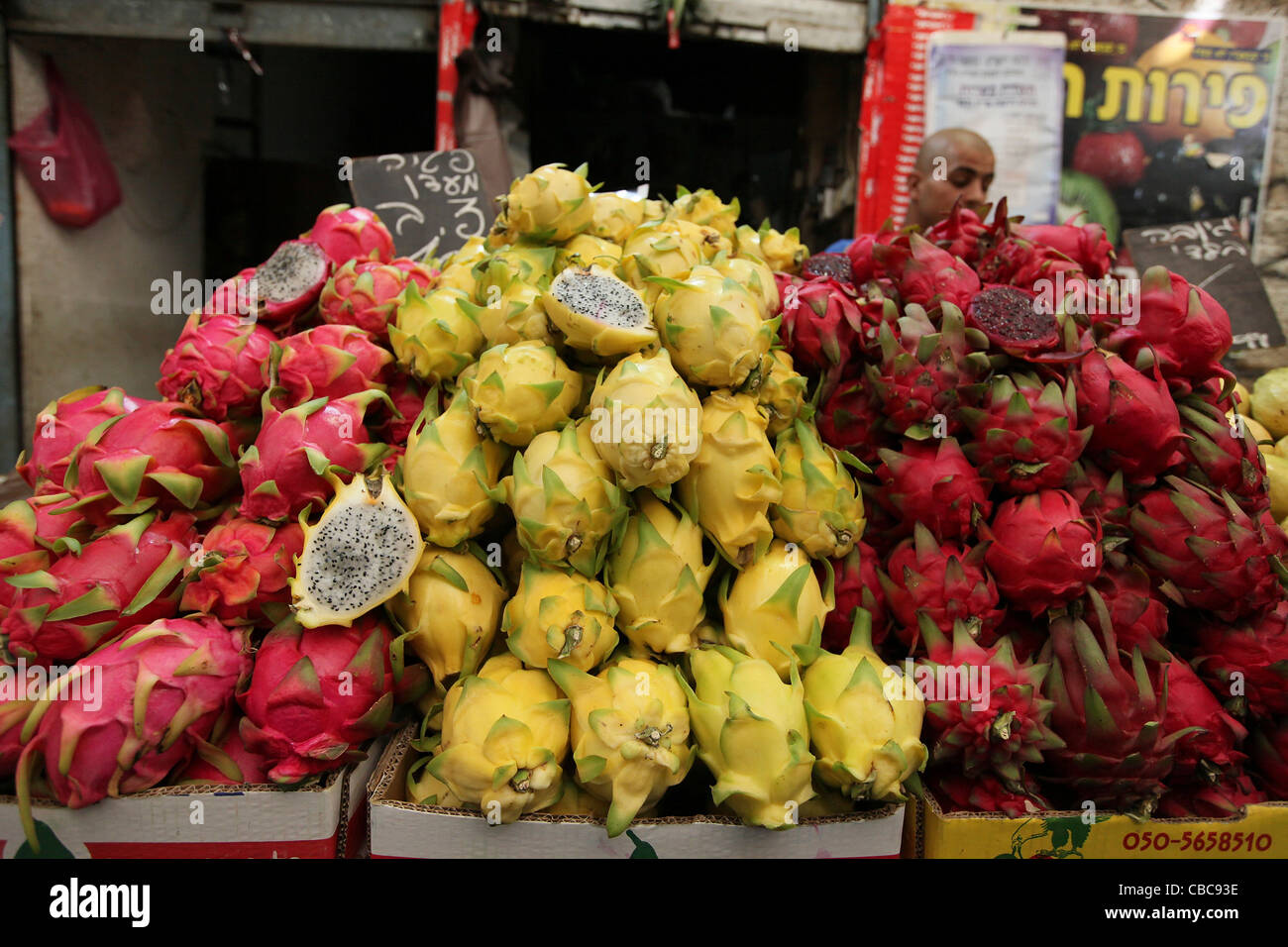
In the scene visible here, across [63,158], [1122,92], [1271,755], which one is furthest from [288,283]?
[1122,92]

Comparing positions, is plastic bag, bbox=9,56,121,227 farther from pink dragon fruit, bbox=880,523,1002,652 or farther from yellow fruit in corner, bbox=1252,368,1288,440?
yellow fruit in corner, bbox=1252,368,1288,440

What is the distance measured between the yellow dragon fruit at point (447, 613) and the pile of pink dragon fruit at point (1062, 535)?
2.29 feet

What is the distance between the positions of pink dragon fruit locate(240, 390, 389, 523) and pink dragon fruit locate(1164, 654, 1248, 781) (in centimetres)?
163

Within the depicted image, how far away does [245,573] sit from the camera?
1495 mm

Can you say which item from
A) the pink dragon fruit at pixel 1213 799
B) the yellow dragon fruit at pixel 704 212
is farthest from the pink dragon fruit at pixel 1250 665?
the yellow dragon fruit at pixel 704 212

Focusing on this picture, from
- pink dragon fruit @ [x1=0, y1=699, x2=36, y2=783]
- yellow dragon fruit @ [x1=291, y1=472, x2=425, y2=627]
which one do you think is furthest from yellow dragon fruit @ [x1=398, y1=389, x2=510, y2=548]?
pink dragon fruit @ [x1=0, y1=699, x2=36, y2=783]

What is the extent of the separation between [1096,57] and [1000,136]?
72cm

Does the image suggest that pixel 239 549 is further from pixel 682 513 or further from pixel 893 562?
pixel 893 562

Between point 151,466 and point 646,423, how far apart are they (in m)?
1.01

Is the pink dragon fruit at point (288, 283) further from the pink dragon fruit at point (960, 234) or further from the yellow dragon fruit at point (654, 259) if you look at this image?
the pink dragon fruit at point (960, 234)

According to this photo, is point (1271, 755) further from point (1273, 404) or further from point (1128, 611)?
point (1273, 404)

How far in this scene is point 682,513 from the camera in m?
1.52

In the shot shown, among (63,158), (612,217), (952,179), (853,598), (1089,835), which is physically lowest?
(1089,835)

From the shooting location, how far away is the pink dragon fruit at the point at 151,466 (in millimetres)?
1583
